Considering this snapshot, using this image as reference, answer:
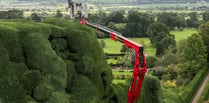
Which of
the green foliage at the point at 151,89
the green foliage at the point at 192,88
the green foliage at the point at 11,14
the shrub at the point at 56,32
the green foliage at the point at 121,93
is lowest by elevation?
the green foliage at the point at 192,88

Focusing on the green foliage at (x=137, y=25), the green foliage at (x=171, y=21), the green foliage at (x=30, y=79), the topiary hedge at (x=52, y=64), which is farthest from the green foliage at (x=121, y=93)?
the green foliage at (x=171, y=21)

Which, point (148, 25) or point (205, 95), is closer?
point (205, 95)

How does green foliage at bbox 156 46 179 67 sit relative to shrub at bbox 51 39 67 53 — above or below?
below

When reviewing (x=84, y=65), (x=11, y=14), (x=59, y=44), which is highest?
(x=59, y=44)

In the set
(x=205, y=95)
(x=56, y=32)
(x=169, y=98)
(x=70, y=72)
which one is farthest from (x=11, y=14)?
(x=70, y=72)

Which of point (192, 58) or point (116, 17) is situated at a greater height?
point (192, 58)

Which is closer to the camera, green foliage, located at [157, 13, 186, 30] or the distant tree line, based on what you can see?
the distant tree line

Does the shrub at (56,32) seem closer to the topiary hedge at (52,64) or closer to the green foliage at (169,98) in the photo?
the topiary hedge at (52,64)

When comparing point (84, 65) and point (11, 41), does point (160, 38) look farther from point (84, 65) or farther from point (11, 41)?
point (11, 41)

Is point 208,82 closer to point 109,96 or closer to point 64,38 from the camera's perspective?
point 109,96

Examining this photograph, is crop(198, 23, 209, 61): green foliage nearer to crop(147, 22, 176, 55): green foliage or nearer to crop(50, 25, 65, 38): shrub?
crop(147, 22, 176, 55): green foliage

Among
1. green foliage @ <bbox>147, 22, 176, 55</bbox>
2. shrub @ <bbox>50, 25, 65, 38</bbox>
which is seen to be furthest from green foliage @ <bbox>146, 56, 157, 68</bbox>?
shrub @ <bbox>50, 25, 65, 38</bbox>

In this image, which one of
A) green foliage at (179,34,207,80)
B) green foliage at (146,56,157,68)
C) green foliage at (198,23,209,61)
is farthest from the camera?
green foliage at (146,56,157,68)
